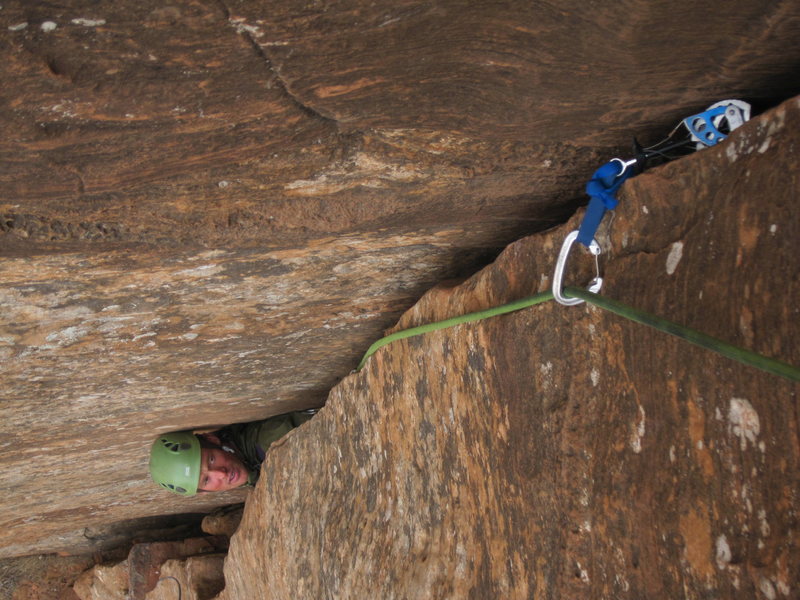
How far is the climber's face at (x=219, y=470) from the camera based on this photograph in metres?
4.69

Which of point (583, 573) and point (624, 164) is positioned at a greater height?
point (624, 164)

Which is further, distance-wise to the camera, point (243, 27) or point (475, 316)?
point (475, 316)

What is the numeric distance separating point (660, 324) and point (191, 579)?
192 inches

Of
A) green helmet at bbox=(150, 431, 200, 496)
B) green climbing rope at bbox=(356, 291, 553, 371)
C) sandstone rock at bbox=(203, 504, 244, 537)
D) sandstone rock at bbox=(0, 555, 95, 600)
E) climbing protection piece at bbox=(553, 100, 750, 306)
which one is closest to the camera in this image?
climbing protection piece at bbox=(553, 100, 750, 306)

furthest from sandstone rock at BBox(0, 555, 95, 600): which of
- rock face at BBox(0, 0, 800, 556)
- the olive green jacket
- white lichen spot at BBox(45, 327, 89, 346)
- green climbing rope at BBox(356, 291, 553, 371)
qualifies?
green climbing rope at BBox(356, 291, 553, 371)

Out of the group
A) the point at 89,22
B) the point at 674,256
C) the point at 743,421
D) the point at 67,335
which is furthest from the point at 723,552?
the point at 67,335

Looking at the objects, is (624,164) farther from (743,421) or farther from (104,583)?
(104,583)

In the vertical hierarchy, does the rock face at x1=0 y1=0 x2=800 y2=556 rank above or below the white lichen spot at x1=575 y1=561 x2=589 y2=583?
above

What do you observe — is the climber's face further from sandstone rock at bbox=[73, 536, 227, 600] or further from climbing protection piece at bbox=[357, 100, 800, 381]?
climbing protection piece at bbox=[357, 100, 800, 381]

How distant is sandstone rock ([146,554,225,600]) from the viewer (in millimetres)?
5113

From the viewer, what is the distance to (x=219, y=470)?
482cm

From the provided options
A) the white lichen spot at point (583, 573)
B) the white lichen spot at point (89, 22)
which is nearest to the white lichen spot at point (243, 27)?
the white lichen spot at point (89, 22)

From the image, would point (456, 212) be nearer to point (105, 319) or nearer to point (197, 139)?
point (197, 139)

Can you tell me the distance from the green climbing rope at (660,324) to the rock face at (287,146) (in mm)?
387
